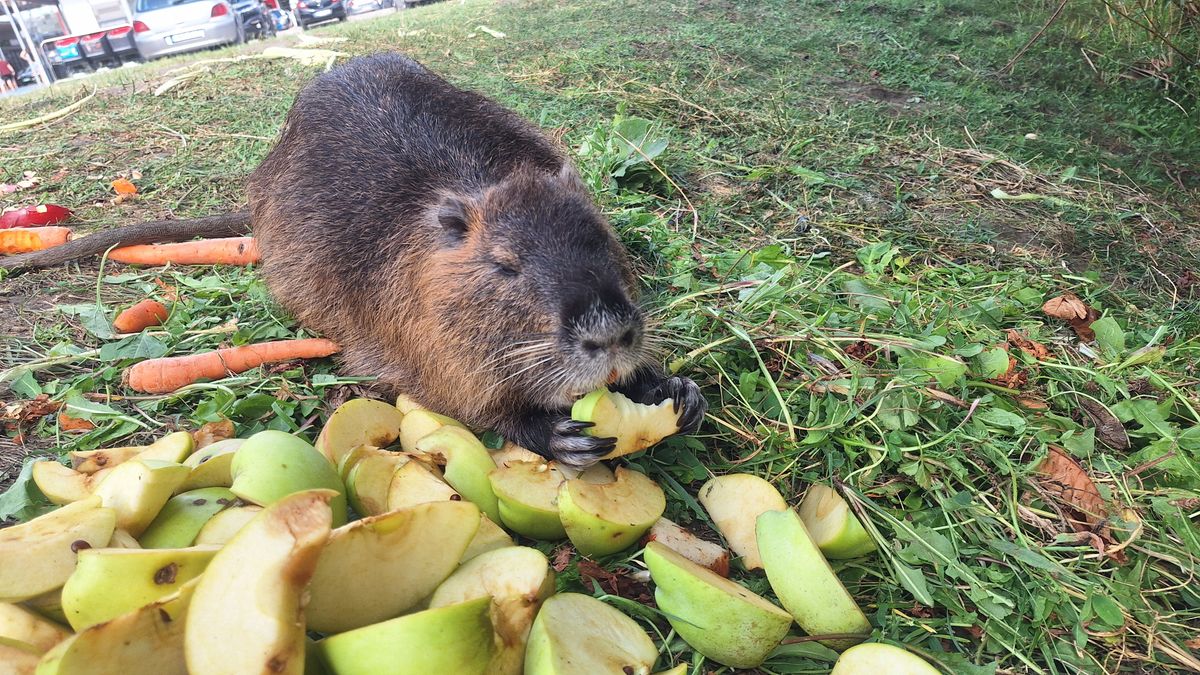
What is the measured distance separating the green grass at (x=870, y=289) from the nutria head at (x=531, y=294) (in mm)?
436

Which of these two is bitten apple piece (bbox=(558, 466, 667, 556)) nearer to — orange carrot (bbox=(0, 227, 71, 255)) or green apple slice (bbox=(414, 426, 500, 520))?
green apple slice (bbox=(414, 426, 500, 520))

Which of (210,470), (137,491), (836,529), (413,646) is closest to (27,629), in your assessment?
(137,491)

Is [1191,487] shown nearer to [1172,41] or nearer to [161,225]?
[161,225]

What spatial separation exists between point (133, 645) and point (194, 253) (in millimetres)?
2662

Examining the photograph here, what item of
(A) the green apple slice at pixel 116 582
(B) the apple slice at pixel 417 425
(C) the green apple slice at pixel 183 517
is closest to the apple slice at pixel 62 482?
(C) the green apple slice at pixel 183 517

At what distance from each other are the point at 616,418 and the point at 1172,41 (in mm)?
6068

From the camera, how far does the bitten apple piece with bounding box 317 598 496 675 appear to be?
48.8 inches

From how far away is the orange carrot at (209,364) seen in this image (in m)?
2.50

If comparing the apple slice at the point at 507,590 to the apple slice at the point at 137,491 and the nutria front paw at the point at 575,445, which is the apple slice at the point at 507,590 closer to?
the nutria front paw at the point at 575,445

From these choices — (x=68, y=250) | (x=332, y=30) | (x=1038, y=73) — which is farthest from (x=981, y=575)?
(x=332, y=30)

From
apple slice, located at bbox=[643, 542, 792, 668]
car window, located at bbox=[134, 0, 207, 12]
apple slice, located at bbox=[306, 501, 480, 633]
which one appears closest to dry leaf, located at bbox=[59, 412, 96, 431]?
apple slice, located at bbox=[306, 501, 480, 633]

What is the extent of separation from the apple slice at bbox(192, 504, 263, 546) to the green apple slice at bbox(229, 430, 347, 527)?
33 millimetres

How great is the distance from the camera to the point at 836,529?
1.72 metres

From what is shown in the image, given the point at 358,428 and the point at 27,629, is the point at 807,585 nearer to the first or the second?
the point at 358,428
